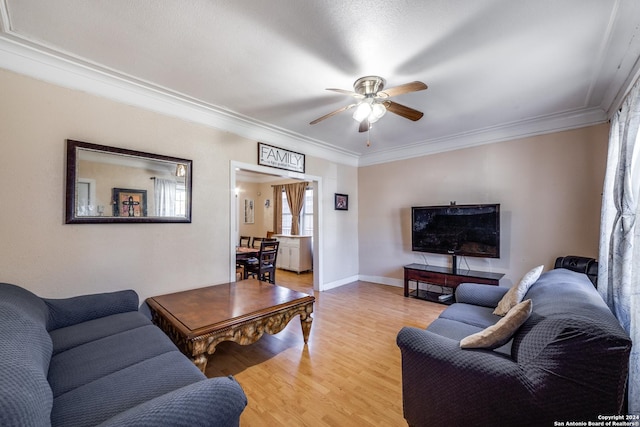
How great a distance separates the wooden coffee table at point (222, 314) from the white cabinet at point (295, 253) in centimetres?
310

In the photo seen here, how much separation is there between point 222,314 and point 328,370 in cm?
101

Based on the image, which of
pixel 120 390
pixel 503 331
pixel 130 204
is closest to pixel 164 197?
pixel 130 204

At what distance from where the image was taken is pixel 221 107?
3.03 m

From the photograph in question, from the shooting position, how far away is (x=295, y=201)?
676cm

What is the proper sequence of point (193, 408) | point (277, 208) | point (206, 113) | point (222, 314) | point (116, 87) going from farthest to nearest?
1. point (277, 208)
2. point (206, 113)
3. point (116, 87)
4. point (222, 314)
5. point (193, 408)

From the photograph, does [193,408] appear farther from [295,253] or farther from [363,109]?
[295,253]

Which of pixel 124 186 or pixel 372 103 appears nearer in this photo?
pixel 372 103

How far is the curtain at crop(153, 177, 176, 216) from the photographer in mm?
2664

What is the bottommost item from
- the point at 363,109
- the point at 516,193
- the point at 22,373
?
the point at 22,373

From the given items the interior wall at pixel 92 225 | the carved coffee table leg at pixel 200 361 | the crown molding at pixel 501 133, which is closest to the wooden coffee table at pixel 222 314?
the carved coffee table leg at pixel 200 361

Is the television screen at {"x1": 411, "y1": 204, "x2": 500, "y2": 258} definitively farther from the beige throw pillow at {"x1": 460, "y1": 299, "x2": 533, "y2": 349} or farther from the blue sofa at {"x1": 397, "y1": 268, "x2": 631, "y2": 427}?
the beige throw pillow at {"x1": 460, "y1": 299, "x2": 533, "y2": 349}

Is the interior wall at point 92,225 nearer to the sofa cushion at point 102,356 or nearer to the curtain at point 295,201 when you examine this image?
the sofa cushion at point 102,356

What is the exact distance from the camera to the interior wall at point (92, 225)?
6.49 feet

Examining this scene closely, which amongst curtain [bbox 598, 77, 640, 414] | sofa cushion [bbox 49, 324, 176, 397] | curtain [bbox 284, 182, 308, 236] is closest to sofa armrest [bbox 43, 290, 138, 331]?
sofa cushion [bbox 49, 324, 176, 397]
